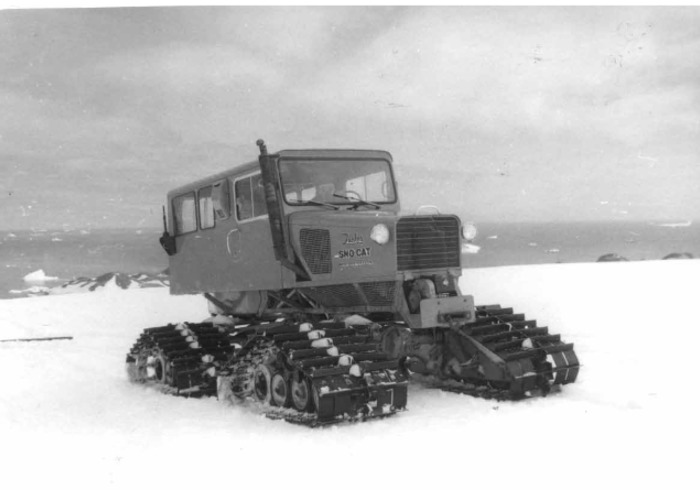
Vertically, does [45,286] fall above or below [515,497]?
above

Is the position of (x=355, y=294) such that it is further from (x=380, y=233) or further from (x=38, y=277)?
(x=38, y=277)

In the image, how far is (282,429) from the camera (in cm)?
717

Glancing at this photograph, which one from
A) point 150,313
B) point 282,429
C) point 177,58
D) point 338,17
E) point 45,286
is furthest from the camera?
point 45,286

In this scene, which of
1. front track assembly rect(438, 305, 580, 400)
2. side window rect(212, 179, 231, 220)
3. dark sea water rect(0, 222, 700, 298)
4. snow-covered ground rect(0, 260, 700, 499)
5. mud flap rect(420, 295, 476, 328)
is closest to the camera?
snow-covered ground rect(0, 260, 700, 499)

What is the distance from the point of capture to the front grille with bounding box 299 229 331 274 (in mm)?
8234

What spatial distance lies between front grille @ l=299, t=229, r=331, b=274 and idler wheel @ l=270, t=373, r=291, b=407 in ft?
4.24

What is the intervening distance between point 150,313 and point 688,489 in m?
15.2

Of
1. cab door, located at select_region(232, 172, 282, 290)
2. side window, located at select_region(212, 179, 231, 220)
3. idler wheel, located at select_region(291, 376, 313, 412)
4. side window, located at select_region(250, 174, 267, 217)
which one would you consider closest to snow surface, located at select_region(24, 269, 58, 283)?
side window, located at select_region(212, 179, 231, 220)

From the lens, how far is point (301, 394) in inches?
297

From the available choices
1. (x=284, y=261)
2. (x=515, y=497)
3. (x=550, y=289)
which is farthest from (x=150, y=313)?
(x=515, y=497)

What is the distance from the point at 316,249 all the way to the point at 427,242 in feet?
4.18

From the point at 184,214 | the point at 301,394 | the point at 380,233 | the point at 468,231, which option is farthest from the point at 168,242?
the point at 468,231

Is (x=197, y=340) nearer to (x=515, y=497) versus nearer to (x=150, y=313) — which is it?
(x=515, y=497)

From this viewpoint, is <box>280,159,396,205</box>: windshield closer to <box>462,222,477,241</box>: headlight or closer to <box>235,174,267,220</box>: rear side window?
<box>235,174,267,220</box>: rear side window
